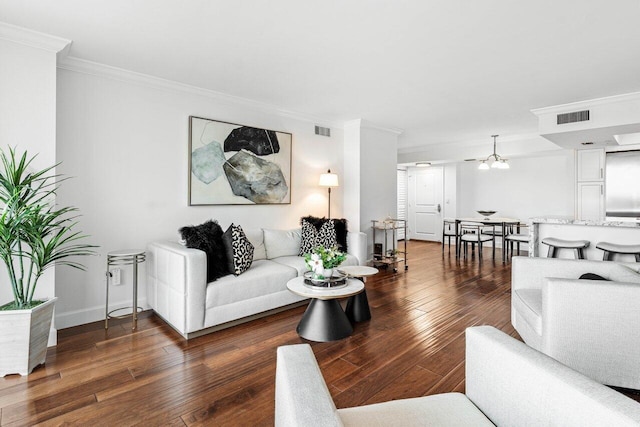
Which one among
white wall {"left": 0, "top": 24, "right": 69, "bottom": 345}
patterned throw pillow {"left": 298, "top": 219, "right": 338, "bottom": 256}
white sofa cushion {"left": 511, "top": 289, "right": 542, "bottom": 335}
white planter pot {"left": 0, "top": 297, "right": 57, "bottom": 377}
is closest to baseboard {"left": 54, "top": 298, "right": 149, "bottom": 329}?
white wall {"left": 0, "top": 24, "right": 69, "bottom": 345}

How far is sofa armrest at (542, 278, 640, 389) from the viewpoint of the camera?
1.86m

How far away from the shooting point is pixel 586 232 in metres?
4.14

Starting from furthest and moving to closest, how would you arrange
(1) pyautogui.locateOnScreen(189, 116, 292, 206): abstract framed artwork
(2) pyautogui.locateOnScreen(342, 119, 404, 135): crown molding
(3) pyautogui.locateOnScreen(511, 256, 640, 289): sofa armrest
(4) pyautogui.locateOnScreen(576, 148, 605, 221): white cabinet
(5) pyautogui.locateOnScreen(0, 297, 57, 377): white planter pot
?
1. (4) pyautogui.locateOnScreen(576, 148, 605, 221): white cabinet
2. (2) pyautogui.locateOnScreen(342, 119, 404, 135): crown molding
3. (1) pyautogui.locateOnScreen(189, 116, 292, 206): abstract framed artwork
4. (3) pyautogui.locateOnScreen(511, 256, 640, 289): sofa armrest
5. (5) pyautogui.locateOnScreen(0, 297, 57, 377): white planter pot

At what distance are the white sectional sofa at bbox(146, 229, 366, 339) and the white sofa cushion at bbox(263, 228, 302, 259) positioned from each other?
0.69 feet

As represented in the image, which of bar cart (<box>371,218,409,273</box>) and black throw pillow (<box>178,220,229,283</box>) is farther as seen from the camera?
bar cart (<box>371,218,409,273</box>)

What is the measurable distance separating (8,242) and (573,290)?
3.56 m

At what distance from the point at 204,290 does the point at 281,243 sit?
1.41 metres

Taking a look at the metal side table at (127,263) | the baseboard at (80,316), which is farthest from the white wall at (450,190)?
the baseboard at (80,316)

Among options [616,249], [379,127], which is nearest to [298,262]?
[379,127]

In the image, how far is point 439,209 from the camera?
892cm

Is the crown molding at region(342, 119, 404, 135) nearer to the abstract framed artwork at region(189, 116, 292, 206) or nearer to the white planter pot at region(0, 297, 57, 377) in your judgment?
the abstract framed artwork at region(189, 116, 292, 206)

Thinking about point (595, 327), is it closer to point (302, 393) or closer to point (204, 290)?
point (302, 393)

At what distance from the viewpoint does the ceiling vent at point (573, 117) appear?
169 inches

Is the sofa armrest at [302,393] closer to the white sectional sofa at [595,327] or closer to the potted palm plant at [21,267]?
the white sectional sofa at [595,327]
